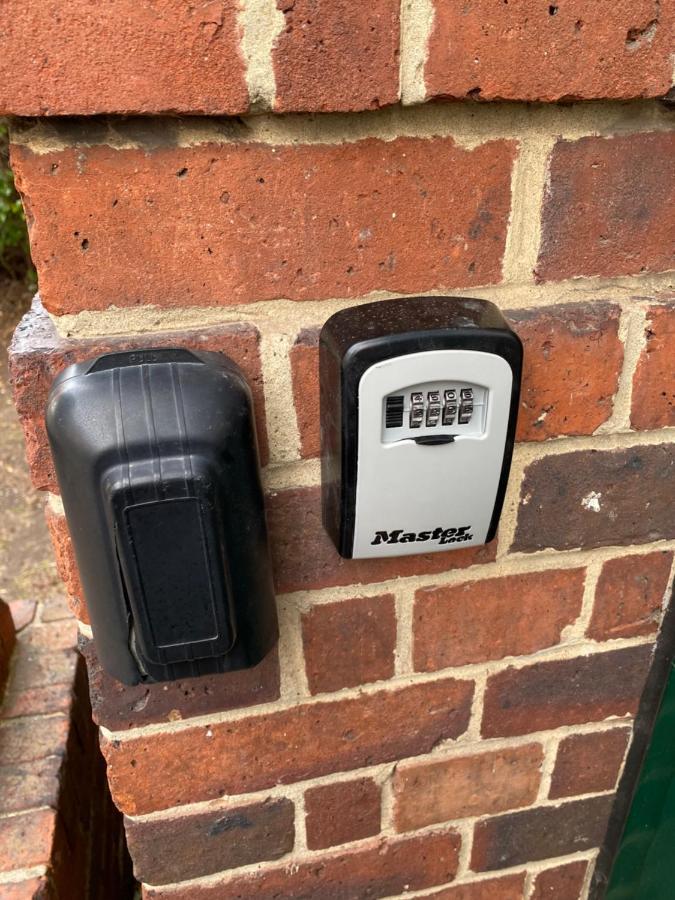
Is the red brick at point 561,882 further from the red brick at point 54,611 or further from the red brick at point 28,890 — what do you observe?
the red brick at point 54,611

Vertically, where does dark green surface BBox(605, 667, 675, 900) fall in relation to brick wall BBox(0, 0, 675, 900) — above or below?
below

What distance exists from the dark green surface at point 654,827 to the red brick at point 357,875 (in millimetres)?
194

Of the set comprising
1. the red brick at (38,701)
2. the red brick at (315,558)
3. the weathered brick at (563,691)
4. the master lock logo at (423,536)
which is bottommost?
the red brick at (38,701)

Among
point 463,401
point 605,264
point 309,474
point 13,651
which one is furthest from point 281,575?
point 13,651

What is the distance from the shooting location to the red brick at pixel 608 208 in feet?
1.65

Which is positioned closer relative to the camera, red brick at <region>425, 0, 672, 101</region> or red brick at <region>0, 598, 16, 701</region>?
red brick at <region>425, 0, 672, 101</region>

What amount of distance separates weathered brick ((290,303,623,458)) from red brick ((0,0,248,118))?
168 mm

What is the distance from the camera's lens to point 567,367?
0.56 meters

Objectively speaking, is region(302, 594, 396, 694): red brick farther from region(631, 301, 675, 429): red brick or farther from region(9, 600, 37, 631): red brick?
region(9, 600, 37, 631): red brick

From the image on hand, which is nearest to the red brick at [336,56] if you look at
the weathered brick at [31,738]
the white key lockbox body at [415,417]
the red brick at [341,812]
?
the white key lockbox body at [415,417]

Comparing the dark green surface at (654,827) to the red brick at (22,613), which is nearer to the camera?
the dark green surface at (654,827)

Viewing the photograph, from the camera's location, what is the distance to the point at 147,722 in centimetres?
63

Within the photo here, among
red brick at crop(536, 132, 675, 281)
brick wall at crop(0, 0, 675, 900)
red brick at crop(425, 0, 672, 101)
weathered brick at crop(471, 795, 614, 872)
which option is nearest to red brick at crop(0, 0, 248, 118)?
brick wall at crop(0, 0, 675, 900)

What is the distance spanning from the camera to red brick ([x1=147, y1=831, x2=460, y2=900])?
0.74 m
